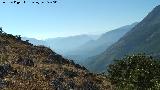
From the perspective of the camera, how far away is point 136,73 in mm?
44344

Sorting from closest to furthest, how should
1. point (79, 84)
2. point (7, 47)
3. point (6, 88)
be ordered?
point (6, 88) → point (79, 84) → point (7, 47)

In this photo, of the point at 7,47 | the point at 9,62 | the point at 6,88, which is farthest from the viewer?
the point at 7,47

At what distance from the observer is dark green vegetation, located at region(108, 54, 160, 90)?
144ft

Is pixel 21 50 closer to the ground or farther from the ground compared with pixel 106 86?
farther from the ground

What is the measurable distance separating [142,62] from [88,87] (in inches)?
382

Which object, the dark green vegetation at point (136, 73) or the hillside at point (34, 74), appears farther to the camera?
the dark green vegetation at point (136, 73)

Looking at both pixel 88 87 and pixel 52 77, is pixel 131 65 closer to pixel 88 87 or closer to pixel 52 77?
pixel 88 87

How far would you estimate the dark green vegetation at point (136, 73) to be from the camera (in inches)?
1727

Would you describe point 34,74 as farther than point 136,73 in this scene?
Yes

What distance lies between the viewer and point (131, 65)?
52.7 metres

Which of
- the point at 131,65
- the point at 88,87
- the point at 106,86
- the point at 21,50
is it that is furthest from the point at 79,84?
the point at 21,50

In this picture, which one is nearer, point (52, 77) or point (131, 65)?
point (52, 77)

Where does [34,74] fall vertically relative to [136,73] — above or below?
below

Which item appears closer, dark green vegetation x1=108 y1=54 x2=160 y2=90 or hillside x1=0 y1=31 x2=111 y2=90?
hillside x1=0 y1=31 x2=111 y2=90
